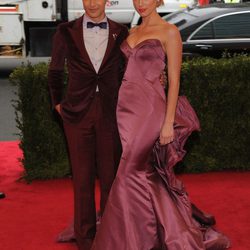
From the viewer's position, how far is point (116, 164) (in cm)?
428

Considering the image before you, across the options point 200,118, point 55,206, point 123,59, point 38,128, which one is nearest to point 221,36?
point 200,118

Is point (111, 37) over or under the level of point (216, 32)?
over

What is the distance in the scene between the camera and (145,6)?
395 cm

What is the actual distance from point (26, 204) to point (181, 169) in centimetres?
182

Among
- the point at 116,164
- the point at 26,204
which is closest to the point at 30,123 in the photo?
the point at 26,204

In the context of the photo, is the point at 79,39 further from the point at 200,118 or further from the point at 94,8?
the point at 200,118

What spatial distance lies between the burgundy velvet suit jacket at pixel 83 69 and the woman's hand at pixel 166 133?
0.37 m

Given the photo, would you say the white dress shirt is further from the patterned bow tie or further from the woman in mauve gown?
the woman in mauve gown

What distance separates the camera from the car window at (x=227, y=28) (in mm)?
10094

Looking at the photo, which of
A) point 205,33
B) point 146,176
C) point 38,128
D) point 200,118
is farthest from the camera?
point 205,33

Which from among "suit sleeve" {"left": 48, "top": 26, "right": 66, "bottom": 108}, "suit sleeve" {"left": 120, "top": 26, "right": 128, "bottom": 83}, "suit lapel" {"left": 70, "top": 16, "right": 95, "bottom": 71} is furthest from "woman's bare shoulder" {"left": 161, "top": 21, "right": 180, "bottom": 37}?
"suit sleeve" {"left": 48, "top": 26, "right": 66, "bottom": 108}

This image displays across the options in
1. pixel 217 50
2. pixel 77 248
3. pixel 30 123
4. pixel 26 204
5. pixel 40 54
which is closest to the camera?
pixel 77 248

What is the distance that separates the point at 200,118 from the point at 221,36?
4.13 meters

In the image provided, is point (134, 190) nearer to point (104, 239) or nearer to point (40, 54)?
point (104, 239)
